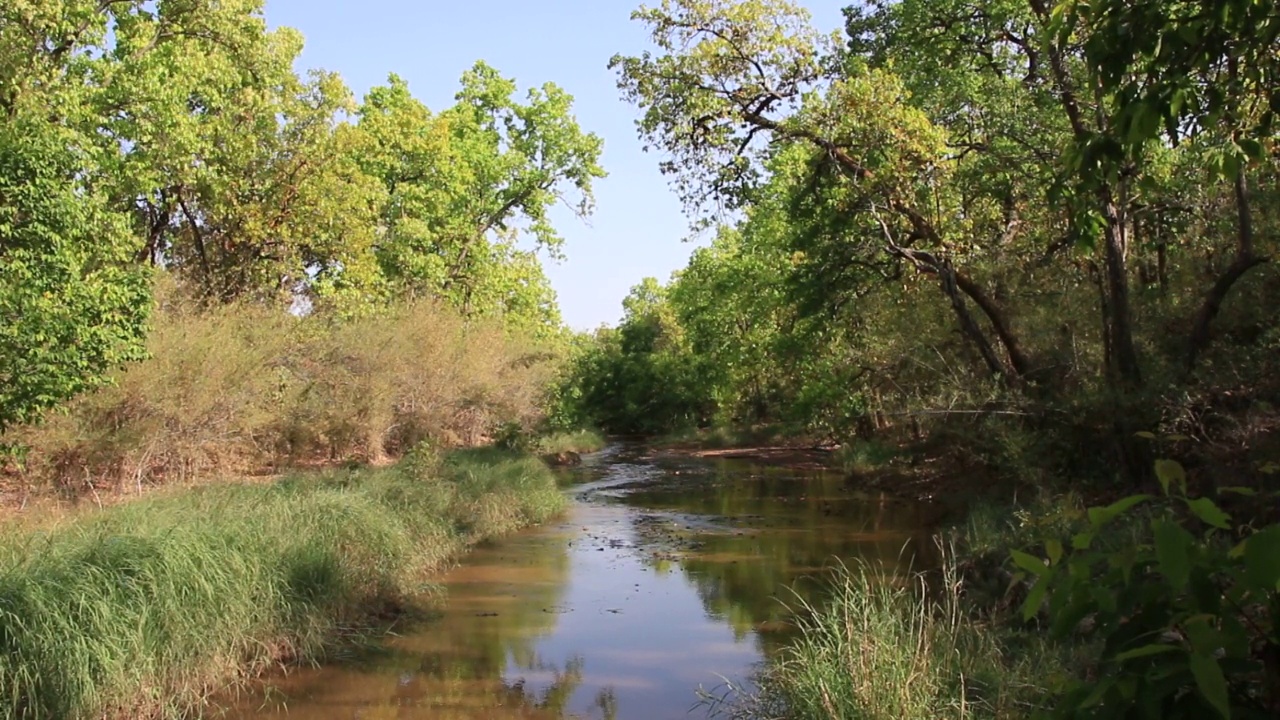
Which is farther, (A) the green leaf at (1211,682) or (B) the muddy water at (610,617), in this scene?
(B) the muddy water at (610,617)

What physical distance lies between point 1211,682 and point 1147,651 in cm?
12

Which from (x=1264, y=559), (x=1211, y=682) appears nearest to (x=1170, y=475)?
(x=1264, y=559)

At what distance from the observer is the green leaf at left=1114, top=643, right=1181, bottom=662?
5.89ft

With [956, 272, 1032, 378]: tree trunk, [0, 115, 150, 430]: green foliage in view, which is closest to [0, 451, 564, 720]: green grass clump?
[0, 115, 150, 430]: green foliage

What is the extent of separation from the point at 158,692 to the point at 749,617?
727 cm

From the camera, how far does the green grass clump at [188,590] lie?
794 centimetres

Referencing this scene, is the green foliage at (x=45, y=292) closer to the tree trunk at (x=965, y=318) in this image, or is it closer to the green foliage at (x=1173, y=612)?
the green foliage at (x=1173, y=612)

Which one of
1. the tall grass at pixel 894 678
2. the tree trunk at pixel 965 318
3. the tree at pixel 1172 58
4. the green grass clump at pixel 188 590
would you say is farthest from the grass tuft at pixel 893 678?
the tree trunk at pixel 965 318

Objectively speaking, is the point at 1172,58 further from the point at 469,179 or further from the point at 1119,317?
the point at 469,179

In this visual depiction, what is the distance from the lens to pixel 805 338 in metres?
24.6

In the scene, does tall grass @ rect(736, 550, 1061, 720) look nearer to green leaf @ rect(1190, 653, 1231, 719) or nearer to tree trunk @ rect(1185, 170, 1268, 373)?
green leaf @ rect(1190, 653, 1231, 719)

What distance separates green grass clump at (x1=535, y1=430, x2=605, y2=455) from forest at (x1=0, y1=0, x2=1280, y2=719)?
713 cm

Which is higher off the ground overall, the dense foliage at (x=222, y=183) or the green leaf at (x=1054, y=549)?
the dense foliage at (x=222, y=183)

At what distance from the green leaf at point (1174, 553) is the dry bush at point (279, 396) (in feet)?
50.6
